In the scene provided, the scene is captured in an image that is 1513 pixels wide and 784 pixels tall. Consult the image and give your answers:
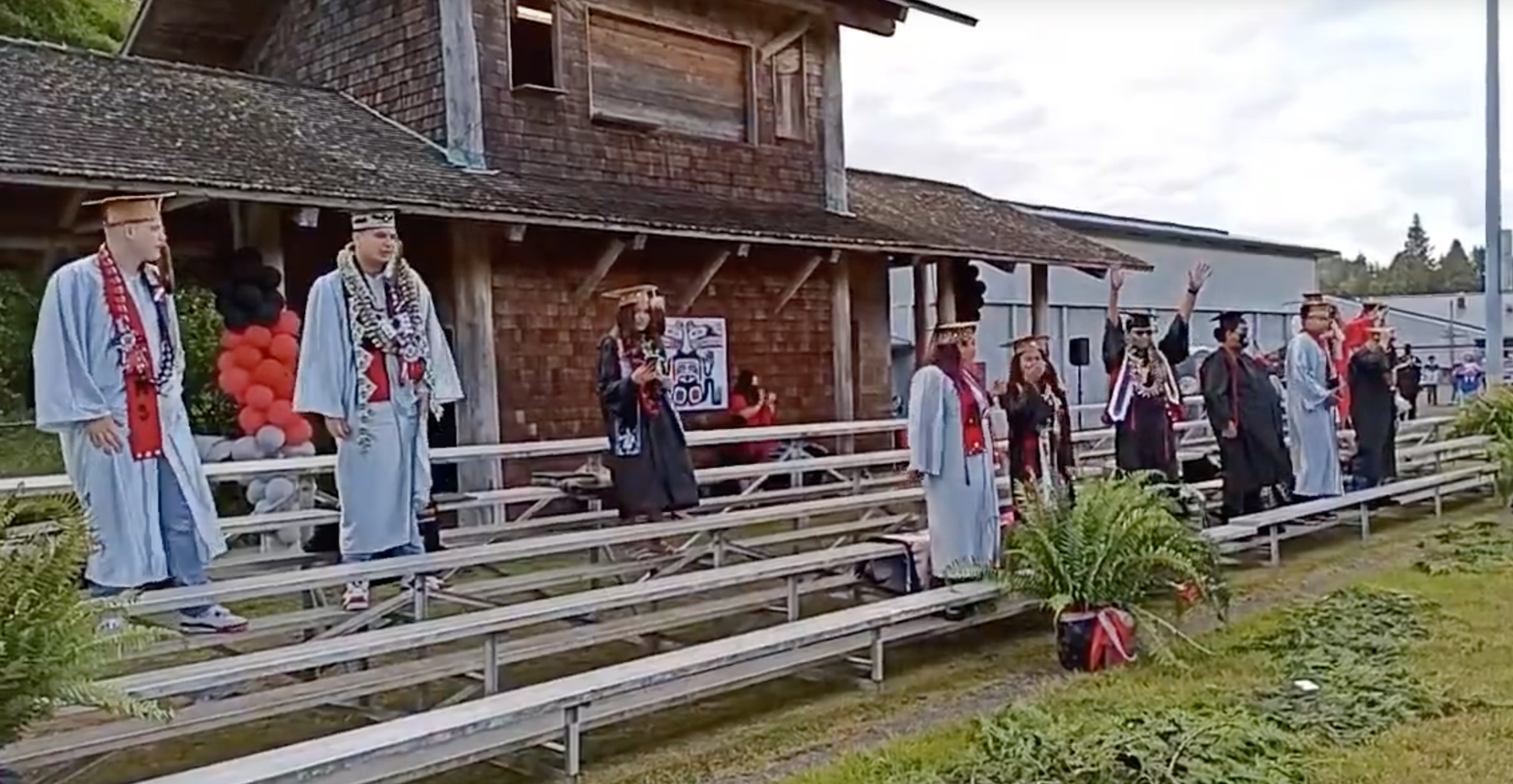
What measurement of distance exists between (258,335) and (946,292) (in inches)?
332

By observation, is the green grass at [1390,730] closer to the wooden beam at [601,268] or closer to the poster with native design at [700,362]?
the wooden beam at [601,268]

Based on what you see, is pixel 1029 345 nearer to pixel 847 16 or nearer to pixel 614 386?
pixel 614 386

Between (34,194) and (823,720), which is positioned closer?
(823,720)

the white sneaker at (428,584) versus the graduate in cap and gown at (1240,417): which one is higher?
the graduate in cap and gown at (1240,417)

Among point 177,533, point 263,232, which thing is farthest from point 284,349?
point 177,533

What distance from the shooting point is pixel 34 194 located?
997 cm

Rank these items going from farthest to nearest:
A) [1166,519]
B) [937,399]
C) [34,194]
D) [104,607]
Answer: [34,194], [937,399], [1166,519], [104,607]

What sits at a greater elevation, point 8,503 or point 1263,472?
point 8,503

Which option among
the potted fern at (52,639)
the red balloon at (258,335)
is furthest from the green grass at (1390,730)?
the red balloon at (258,335)

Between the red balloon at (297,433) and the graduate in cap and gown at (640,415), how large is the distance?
2.93m

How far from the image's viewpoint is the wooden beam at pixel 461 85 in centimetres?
1116

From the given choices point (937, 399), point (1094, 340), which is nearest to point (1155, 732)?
point (937, 399)

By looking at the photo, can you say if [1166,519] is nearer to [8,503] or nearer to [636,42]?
[8,503]

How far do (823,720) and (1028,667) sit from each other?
1168 millimetres
